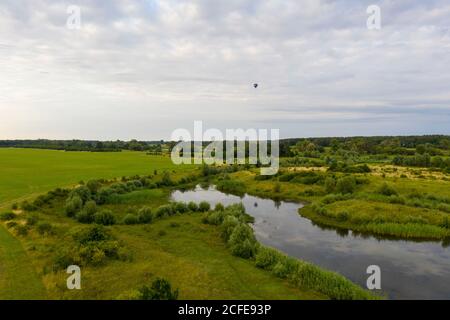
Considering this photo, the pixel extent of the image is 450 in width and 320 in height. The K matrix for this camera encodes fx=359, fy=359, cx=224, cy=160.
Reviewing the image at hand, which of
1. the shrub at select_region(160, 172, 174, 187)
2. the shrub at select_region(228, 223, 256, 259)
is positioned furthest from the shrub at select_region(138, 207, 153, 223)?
the shrub at select_region(160, 172, 174, 187)

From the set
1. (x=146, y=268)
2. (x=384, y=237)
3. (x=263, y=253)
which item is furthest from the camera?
(x=384, y=237)

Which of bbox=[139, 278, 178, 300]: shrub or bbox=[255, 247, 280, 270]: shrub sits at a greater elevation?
bbox=[139, 278, 178, 300]: shrub

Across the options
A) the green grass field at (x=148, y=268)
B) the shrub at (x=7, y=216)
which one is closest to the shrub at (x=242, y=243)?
the green grass field at (x=148, y=268)

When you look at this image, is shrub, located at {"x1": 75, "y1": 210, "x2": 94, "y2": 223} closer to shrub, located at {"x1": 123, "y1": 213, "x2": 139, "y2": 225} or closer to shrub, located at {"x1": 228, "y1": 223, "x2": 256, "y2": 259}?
shrub, located at {"x1": 123, "y1": 213, "x2": 139, "y2": 225}

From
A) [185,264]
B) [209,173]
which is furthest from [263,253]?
[209,173]

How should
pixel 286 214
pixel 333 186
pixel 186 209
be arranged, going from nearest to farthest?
pixel 186 209, pixel 286 214, pixel 333 186

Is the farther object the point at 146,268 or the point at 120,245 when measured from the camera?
the point at 120,245
